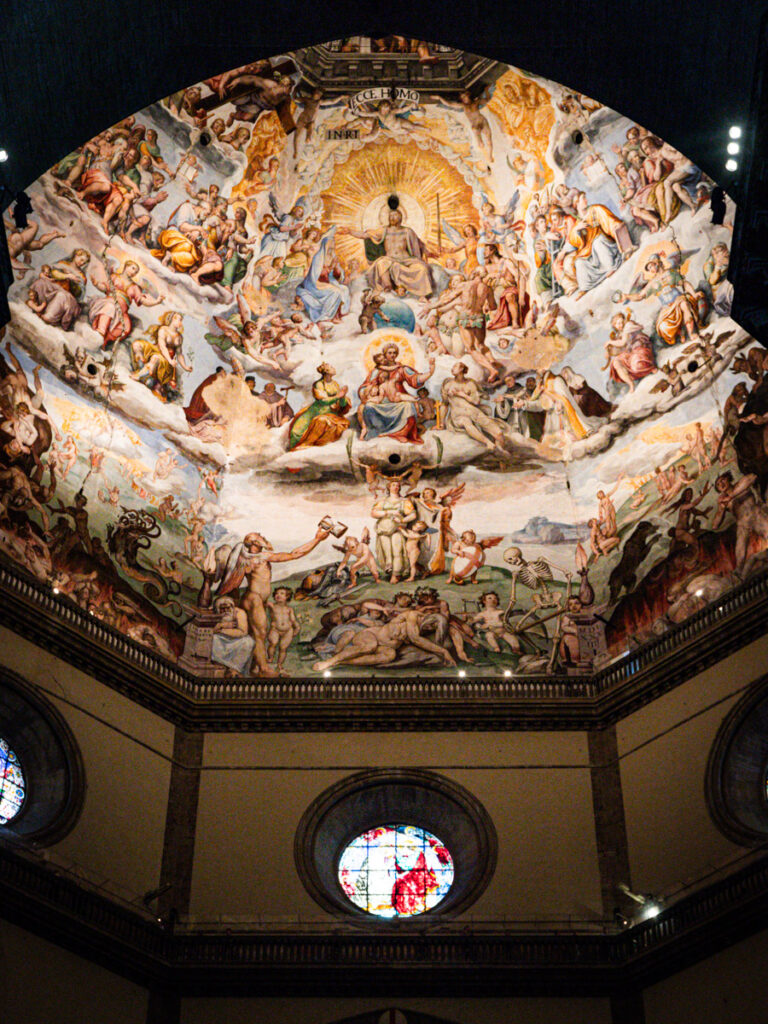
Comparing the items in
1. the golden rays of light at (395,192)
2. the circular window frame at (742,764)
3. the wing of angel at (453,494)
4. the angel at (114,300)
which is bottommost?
the circular window frame at (742,764)

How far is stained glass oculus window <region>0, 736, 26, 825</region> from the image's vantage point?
77.3 feet

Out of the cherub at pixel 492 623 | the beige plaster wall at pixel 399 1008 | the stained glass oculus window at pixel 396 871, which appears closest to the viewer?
the beige plaster wall at pixel 399 1008

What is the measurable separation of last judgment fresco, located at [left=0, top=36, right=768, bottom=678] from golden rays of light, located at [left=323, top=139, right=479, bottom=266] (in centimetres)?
6

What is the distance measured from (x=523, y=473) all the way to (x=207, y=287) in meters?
7.26

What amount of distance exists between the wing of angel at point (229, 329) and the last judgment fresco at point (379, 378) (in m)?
0.04

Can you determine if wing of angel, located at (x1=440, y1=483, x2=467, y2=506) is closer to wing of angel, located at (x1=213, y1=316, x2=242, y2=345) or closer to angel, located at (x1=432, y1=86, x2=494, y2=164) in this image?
wing of angel, located at (x1=213, y1=316, x2=242, y2=345)

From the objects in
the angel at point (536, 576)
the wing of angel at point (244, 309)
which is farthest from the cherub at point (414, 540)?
the wing of angel at point (244, 309)

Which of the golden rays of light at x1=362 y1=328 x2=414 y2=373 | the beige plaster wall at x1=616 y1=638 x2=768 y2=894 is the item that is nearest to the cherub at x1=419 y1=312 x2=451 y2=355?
the golden rays of light at x1=362 y1=328 x2=414 y2=373

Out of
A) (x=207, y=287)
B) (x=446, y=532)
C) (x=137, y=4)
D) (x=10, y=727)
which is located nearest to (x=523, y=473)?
(x=446, y=532)

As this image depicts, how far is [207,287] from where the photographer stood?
30312mm

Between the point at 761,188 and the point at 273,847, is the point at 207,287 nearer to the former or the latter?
the point at 273,847

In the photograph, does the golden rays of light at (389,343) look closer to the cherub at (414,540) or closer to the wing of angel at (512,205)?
the wing of angel at (512,205)

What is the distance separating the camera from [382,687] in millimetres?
26672

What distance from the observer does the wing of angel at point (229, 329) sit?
99.9ft
